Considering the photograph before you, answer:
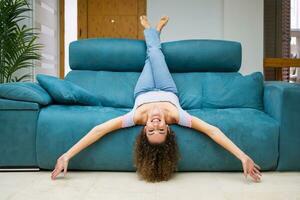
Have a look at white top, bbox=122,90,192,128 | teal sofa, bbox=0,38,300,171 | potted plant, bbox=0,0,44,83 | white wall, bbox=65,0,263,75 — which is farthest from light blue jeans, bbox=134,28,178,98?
white wall, bbox=65,0,263,75

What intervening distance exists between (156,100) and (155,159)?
57 cm

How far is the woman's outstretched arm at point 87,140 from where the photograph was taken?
2229 millimetres

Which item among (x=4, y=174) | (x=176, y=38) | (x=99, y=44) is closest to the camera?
(x=4, y=174)

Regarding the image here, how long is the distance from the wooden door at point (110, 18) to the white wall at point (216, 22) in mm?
256

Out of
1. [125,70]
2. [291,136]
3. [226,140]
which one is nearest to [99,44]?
[125,70]

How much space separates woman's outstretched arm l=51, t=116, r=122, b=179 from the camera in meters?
2.23

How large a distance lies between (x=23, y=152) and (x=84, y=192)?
69 cm

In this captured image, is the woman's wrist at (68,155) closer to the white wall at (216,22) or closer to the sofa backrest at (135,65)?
the sofa backrest at (135,65)

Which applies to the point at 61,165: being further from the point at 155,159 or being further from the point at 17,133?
the point at 155,159

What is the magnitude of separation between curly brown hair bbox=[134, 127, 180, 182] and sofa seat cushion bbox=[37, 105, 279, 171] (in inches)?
6.9

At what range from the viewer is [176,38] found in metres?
6.09

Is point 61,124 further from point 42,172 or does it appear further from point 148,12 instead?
point 148,12

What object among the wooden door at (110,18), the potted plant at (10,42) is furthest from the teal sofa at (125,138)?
the wooden door at (110,18)

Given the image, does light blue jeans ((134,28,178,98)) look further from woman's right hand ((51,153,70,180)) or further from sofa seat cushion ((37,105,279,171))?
woman's right hand ((51,153,70,180))
